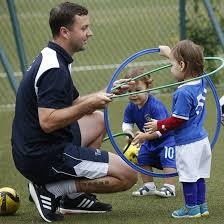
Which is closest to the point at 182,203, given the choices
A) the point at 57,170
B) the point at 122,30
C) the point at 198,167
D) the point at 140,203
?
the point at 140,203

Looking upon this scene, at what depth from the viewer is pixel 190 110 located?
6.10 metres

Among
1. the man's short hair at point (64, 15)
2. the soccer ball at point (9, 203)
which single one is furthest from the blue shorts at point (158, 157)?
the man's short hair at point (64, 15)

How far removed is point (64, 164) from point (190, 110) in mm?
946

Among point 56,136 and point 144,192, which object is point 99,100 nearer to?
point 56,136

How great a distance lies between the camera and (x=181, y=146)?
6164mm

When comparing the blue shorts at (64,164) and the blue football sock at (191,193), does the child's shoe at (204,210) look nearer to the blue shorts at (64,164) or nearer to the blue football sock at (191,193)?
the blue football sock at (191,193)

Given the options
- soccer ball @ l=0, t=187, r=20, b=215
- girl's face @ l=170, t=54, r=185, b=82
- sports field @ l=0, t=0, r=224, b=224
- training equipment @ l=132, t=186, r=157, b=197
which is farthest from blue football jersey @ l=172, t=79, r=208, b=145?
soccer ball @ l=0, t=187, r=20, b=215

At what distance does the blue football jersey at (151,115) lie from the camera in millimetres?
7215

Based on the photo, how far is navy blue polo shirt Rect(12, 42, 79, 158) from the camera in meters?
5.98

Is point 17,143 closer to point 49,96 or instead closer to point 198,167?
point 49,96

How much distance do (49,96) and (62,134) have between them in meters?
0.39

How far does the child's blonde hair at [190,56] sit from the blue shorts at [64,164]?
2.80ft

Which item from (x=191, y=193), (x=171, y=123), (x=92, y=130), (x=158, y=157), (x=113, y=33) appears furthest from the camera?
(x=113, y=33)

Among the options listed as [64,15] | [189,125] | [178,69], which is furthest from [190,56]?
[64,15]
